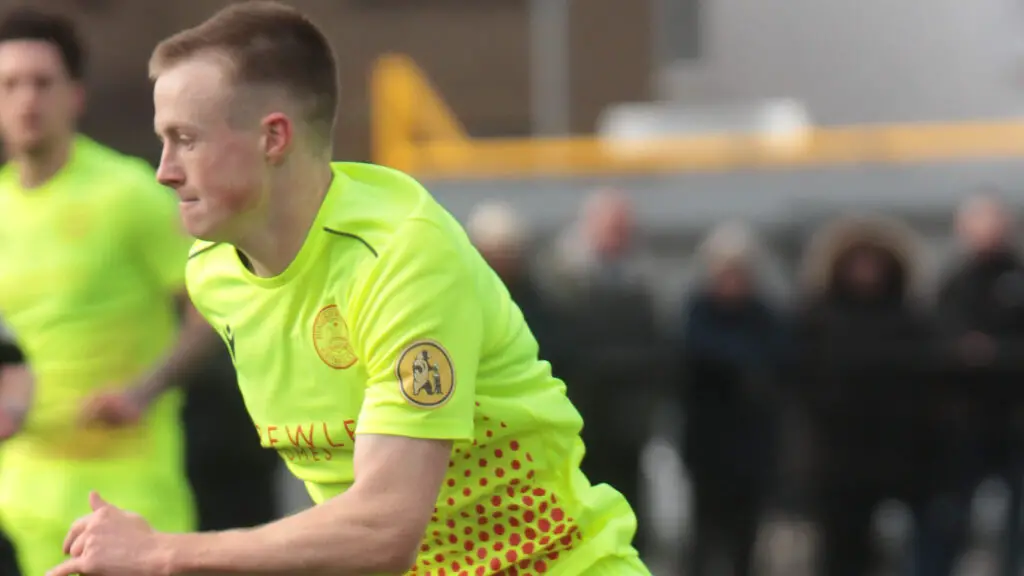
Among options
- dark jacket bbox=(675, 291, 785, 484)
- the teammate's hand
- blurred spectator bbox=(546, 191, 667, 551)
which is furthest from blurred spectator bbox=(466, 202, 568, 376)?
the teammate's hand

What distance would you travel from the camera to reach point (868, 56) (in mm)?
21703

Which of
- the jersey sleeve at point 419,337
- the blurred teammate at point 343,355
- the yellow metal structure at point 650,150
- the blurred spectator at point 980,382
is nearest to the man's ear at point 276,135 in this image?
the blurred teammate at point 343,355

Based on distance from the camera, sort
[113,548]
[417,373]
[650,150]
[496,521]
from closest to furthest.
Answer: [113,548]
[417,373]
[496,521]
[650,150]

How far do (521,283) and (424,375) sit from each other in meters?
5.30

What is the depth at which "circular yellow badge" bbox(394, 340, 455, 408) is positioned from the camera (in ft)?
9.30

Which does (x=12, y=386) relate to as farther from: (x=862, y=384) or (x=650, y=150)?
(x=650, y=150)

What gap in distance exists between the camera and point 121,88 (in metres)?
23.6

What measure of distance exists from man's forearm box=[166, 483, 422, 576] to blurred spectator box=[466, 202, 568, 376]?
207 inches

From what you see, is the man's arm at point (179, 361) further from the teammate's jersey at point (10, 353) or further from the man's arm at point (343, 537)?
the man's arm at point (343, 537)

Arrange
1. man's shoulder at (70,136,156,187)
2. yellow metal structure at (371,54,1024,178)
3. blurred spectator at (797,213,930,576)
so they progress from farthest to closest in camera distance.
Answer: yellow metal structure at (371,54,1024,178), blurred spectator at (797,213,930,576), man's shoulder at (70,136,156,187)

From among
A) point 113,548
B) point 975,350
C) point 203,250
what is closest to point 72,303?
point 203,250

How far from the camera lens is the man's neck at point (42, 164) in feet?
16.9

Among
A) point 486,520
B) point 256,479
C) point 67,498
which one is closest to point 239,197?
point 486,520

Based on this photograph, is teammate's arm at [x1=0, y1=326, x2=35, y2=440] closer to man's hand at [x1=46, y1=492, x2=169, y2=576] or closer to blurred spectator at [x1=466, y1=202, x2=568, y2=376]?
man's hand at [x1=46, y1=492, x2=169, y2=576]
